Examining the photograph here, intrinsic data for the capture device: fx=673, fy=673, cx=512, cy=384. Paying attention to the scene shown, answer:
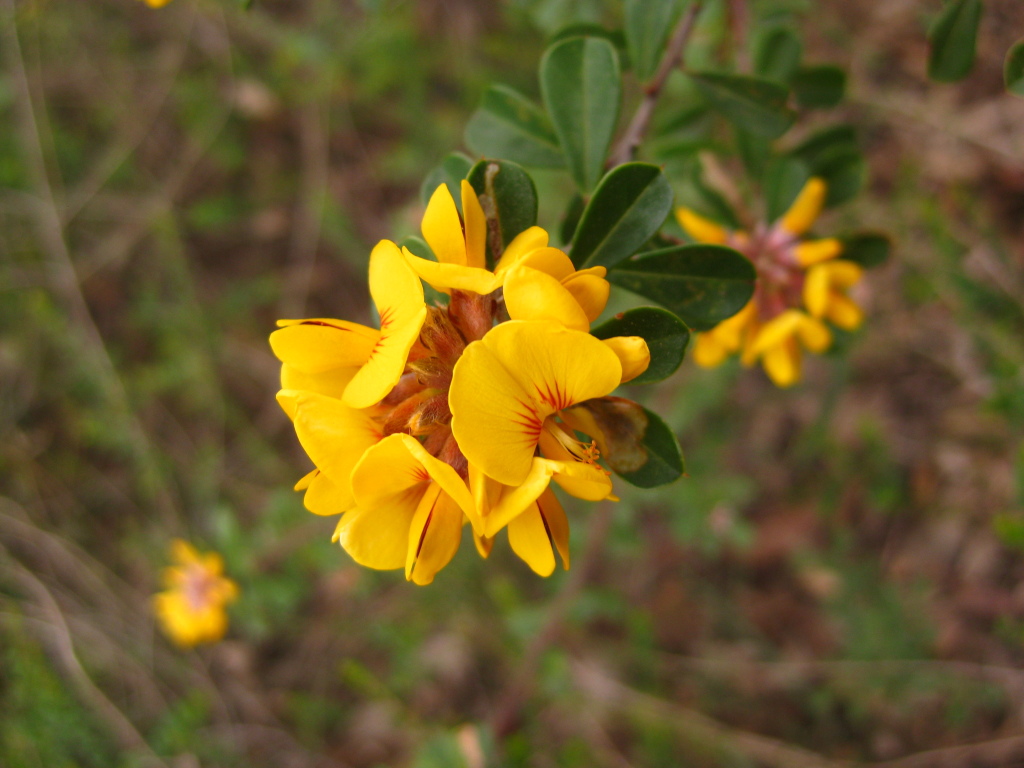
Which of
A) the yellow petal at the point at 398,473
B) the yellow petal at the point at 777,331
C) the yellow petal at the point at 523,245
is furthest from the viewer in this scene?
the yellow petal at the point at 777,331

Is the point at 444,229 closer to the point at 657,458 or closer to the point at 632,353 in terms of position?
the point at 632,353

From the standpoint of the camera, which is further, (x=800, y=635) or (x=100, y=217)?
(x=100, y=217)

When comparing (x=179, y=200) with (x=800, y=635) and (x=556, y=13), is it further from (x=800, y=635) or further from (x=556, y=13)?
(x=800, y=635)

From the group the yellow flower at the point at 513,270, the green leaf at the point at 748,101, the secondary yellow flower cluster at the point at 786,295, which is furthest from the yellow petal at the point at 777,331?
the yellow flower at the point at 513,270

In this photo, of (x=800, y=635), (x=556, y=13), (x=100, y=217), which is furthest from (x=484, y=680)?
(x=100, y=217)

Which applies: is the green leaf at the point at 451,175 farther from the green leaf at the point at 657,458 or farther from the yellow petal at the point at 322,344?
the green leaf at the point at 657,458

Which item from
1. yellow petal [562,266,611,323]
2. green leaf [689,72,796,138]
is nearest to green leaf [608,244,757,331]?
yellow petal [562,266,611,323]

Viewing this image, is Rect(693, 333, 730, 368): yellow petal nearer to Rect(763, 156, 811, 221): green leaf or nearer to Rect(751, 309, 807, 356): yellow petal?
Rect(751, 309, 807, 356): yellow petal
